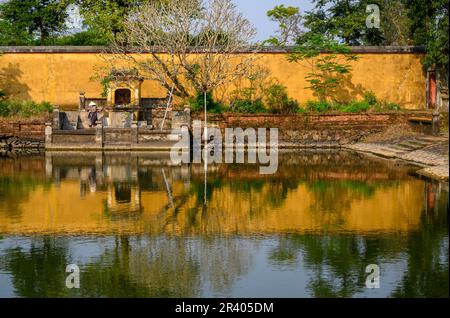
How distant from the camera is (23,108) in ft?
108

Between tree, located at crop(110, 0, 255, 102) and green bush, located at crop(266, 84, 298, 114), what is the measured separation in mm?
1628

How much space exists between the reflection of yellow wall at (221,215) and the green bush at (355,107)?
1624 cm

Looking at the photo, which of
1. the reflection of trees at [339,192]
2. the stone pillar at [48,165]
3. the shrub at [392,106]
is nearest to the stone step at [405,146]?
the shrub at [392,106]

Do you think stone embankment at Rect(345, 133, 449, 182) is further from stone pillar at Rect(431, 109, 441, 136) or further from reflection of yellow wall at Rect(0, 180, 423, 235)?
reflection of yellow wall at Rect(0, 180, 423, 235)

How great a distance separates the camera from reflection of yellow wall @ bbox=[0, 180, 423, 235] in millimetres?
12258

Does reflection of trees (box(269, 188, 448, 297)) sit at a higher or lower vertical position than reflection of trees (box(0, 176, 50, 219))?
lower

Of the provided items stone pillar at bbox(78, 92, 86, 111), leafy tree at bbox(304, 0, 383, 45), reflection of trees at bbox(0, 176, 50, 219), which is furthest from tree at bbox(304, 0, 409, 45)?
reflection of trees at bbox(0, 176, 50, 219)

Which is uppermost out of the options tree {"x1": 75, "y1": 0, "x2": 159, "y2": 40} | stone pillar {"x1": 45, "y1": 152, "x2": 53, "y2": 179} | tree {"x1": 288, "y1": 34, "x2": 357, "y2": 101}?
tree {"x1": 75, "y1": 0, "x2": 159, "y2": 40}

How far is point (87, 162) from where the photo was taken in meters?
23.7
